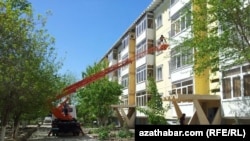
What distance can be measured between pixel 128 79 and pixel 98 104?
37.8 feet

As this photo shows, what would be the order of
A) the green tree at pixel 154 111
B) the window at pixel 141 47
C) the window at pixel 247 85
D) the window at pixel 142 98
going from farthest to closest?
the window at pixel 141 47, the window at pixel 142 98, the green tree at pixel 154 111, the window at pixel 247 85

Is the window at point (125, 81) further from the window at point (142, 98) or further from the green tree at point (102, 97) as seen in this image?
the green tree at point (102, 97)

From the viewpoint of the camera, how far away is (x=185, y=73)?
31.6 metres

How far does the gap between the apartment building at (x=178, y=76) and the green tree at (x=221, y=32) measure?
1.01 meters

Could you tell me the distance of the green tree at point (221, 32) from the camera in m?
17.8

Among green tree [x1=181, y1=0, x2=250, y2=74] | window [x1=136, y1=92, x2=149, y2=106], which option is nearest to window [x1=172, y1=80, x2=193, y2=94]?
green tree [x1=181, y1=0, x2=250, y2=74]

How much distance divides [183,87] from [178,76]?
1041 millimetres

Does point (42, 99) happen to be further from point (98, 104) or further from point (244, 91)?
point (98, 104)

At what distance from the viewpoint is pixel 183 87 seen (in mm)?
32688

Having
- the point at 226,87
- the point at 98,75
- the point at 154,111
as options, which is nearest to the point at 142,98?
the point at 98,75

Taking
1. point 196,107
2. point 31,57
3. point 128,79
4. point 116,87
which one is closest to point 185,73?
point 196,107

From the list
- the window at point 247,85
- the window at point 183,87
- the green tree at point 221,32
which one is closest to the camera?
the green tree at point 221,32

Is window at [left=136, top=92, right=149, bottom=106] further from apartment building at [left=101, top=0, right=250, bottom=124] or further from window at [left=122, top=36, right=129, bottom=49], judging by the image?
window at [left=122, top=36, right=129, bottom=49]

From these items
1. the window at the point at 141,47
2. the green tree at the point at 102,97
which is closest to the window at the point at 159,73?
the window at the point at 141,47
